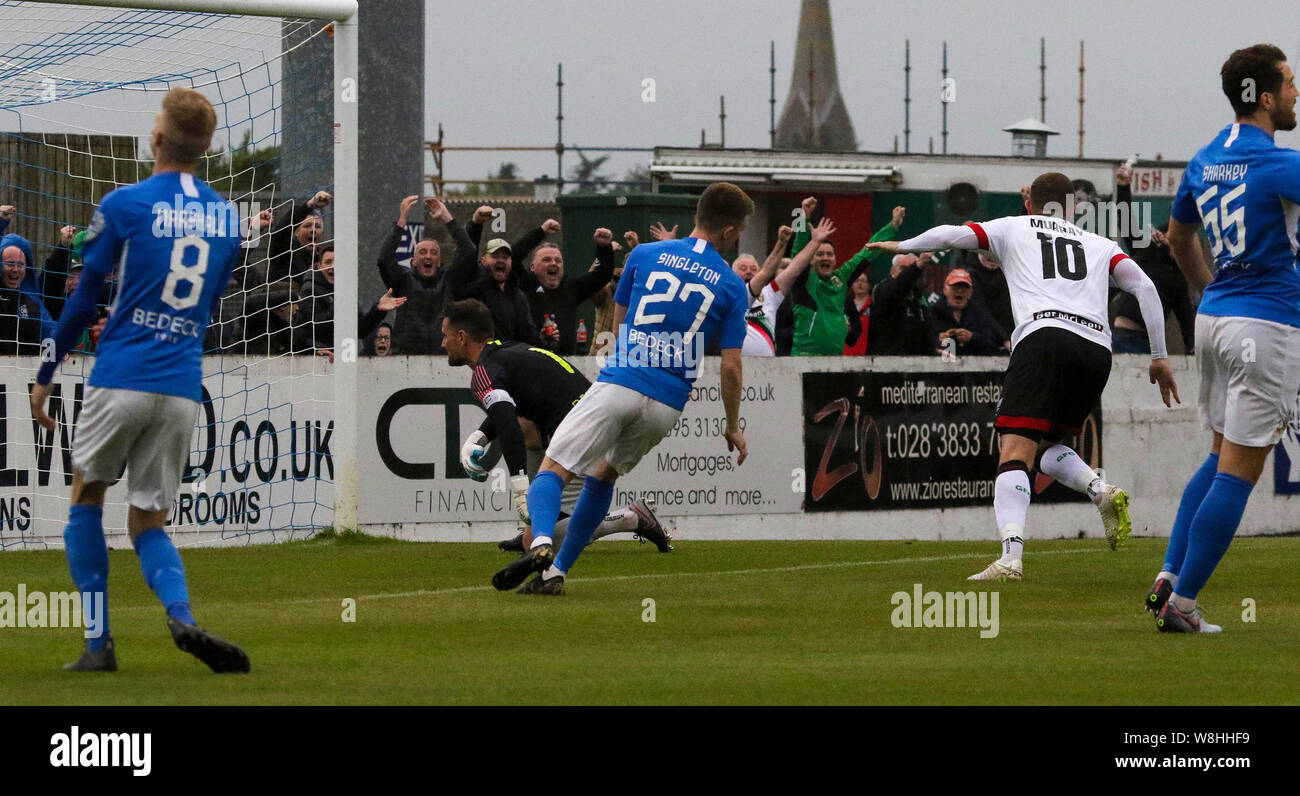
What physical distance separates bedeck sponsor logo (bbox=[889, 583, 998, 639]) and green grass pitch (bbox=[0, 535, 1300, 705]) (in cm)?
9

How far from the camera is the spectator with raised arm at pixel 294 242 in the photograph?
14.6m

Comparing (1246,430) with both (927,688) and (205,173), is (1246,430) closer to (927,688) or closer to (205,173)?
(927,688)

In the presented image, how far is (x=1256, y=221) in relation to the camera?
7.88 metres

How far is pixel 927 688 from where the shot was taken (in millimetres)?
6480

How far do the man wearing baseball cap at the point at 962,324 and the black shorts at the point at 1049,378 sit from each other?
7570mm

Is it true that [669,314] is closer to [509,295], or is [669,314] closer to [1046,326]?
[1046,326]

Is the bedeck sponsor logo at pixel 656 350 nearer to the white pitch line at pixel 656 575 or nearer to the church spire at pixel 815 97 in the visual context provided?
the white pitch line at pixel 656 575

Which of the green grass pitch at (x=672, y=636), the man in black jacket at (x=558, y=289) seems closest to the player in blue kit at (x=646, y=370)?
the green grass pitch at (x=672, y=636)

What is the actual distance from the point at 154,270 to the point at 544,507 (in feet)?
10.8

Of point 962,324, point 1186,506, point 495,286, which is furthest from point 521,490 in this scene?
point 962,324

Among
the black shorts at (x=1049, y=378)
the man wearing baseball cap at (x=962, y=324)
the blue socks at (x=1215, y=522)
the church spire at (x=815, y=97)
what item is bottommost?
the blue socks at (x=1215, y=522)

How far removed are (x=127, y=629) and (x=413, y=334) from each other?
7.46 metres

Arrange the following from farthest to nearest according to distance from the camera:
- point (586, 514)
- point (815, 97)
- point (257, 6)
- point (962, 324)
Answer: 1. point (815, 97)
2. point (962, 324)
3. point (257, 6)
4. point (586, 514)
